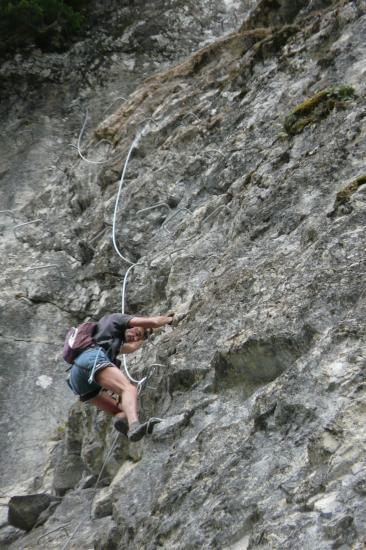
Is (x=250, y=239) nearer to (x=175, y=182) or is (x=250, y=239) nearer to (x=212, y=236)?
(x=212, y=236)

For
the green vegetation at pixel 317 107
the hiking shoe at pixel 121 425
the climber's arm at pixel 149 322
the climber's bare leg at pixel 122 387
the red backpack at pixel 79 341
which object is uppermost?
the green vegetation at pixel 317 107

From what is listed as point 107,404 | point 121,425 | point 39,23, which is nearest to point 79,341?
point 107,404

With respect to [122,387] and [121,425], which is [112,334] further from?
[121,425]

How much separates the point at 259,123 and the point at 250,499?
17.7 ft

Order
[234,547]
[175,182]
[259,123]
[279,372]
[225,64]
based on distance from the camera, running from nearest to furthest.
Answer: [234,547] → [279,372] → [259,123] → [175,182] → [225,64]

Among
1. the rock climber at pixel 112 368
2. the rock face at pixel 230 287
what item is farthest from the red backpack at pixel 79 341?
the rock face at pixel 230 287

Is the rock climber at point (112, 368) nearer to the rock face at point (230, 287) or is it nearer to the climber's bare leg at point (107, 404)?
the climber's bare leg at point (107, 404)

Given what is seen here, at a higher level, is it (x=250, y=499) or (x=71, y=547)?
(x=250, y=499)

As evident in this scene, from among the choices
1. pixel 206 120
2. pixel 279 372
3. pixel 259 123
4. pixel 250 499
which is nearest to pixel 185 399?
pixel 279 372

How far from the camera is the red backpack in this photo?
764cm

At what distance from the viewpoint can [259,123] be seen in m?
9.72

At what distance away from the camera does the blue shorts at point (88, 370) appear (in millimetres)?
7410

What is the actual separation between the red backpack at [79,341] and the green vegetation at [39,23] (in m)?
8.92

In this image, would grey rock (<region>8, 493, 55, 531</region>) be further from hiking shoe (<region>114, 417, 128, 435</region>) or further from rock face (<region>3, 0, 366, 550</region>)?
hiking shoe (<region>114, 417, 128, 435</region>)
